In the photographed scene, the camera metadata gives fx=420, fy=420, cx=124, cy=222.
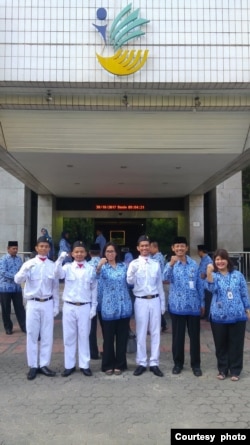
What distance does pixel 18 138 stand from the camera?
8.95 meters

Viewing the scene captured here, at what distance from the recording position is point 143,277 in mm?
5176

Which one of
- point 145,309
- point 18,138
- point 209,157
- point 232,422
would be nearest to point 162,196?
point 209,157

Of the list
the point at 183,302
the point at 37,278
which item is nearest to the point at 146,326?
the point at 183,302

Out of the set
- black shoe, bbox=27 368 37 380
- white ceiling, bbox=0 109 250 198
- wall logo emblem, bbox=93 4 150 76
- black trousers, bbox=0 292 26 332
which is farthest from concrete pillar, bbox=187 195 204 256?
black shoe, bbox=27 368 37 380

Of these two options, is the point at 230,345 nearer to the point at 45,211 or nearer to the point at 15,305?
the point at 15,305

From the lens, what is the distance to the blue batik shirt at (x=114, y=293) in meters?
5.08

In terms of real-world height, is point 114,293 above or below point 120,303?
above

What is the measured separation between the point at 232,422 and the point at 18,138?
7.11 metres

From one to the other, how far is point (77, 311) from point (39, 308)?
48 cm

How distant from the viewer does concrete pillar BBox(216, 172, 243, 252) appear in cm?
1723

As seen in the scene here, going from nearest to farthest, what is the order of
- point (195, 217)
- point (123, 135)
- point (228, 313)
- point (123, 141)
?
point (228, 313) < point (123, 135) < point (123, 141) < point (195, 217)

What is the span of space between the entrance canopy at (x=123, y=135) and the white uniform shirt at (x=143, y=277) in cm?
366

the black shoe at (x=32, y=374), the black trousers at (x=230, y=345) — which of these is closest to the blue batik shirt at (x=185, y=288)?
the black trousers at (x=230, y=345)

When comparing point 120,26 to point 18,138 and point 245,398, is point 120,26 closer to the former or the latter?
point 18,138
